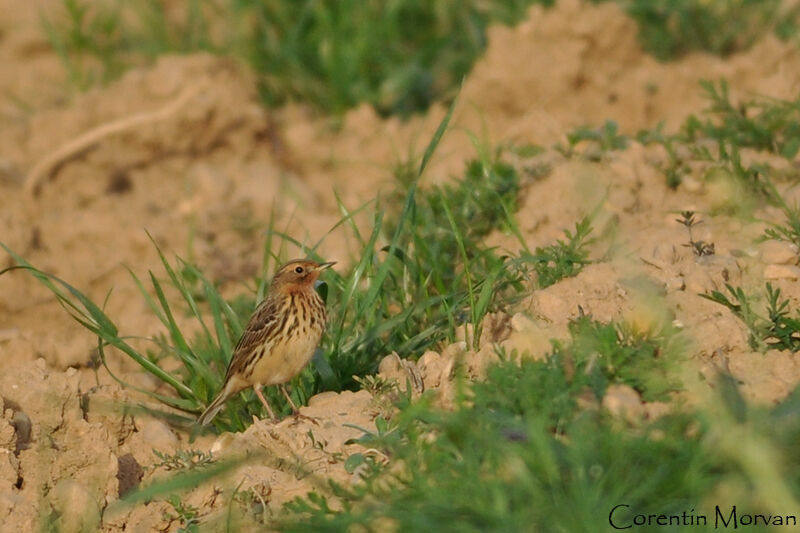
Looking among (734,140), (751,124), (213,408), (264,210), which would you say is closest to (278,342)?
(213,408)

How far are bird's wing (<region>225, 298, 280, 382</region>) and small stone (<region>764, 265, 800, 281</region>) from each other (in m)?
2.10

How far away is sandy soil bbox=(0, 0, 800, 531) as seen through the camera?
4.78m

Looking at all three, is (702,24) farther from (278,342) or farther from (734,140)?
(278,342)

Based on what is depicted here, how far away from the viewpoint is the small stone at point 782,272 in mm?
5117

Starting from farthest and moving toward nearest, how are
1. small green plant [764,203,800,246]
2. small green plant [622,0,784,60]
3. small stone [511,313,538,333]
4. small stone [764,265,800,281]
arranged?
small green plant [622,0,784,60] < small green plant [764,203,800,246] < small stone [764,265,800,281] < small stone [511,313,538,333]

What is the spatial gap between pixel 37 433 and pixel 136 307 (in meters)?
1.95

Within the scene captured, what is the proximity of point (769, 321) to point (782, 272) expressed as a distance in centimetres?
39

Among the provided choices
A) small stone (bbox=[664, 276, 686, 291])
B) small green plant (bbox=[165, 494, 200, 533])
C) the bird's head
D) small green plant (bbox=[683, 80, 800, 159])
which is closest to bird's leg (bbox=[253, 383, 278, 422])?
the bird's head

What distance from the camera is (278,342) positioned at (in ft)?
17.3

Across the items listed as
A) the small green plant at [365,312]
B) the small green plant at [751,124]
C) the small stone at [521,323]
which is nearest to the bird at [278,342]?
the small green plant at [365,312]

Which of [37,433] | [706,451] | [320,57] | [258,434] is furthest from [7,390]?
[320,57]

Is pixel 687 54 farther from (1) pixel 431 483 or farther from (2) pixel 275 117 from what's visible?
(1) pixel 431 483

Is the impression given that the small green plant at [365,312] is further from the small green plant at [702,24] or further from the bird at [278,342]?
the small green plant at [702,24]

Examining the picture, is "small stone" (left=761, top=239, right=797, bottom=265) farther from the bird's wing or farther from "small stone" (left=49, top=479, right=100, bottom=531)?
"small stone" (left=49, top=479, right=100, bottom=531)
